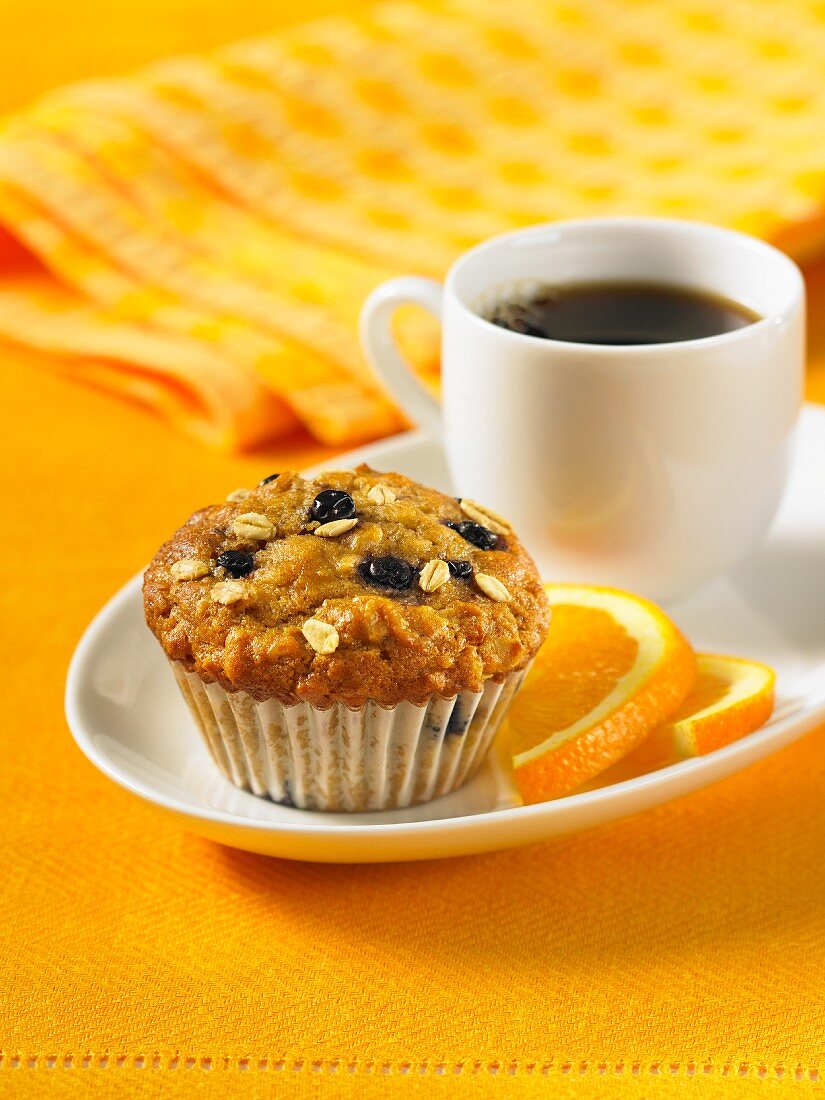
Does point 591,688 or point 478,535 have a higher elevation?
point 478,535

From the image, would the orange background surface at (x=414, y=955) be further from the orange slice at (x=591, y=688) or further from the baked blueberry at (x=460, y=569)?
the baked blueberry at (x=460, y=569)

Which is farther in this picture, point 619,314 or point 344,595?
point 619,314

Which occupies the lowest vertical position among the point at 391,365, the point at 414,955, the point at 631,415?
the point at 414,955

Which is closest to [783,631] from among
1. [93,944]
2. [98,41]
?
[93,944]

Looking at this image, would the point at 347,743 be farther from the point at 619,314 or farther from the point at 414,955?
the point at 619,314

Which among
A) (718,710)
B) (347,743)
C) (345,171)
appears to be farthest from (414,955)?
(345,171)

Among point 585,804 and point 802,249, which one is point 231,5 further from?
point 585,804

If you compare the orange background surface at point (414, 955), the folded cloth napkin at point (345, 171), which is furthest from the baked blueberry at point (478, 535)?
the folded cloth napkin at point (345, 171)

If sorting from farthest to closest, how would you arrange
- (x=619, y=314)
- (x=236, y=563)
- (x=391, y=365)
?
(x=391, y=365)
(x=619, y=314)
(x=236, y=563)
